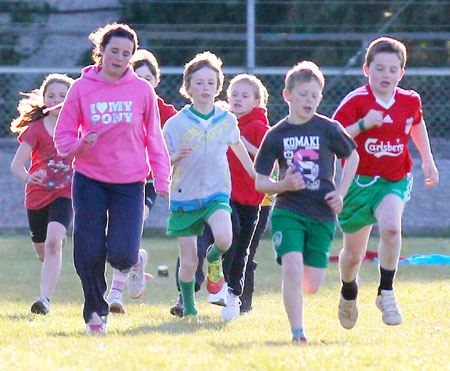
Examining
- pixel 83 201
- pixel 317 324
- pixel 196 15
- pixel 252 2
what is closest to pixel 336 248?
pixel 252 2

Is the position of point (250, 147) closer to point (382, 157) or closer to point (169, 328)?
point (382, 157)

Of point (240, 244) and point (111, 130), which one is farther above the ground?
point (111, 130)

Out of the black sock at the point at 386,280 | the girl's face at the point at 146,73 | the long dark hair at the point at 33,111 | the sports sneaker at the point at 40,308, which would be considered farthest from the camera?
the girl's face at the point at 146,73

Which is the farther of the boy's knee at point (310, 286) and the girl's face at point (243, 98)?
the girl's face at point (243, 98)

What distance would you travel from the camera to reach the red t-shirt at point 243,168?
821 centimetres

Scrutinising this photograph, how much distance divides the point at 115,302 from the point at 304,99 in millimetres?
2517

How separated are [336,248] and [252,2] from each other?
342 centimetres

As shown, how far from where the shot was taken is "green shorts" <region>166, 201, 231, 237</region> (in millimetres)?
7305

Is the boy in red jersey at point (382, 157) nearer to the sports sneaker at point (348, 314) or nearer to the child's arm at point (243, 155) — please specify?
the sports sneaker at point (348, 314)

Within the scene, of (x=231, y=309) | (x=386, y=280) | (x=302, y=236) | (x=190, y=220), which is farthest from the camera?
(x=231, y=309)

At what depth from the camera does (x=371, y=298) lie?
9352 mm

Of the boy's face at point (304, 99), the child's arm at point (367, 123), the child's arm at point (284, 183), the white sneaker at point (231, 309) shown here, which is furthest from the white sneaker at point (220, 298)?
the boy's face at point (304, 99)

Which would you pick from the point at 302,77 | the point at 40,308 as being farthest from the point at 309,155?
the point at 40,308

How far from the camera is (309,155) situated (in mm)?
6383
